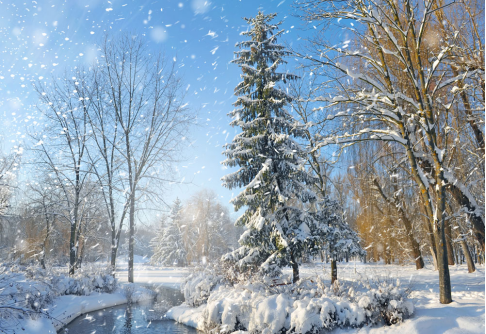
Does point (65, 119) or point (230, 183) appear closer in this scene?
point (230, 183)

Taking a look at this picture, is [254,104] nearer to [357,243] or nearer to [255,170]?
[255,170]

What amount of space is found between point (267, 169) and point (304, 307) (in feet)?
A: 15.9

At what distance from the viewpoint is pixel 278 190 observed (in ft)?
34.7

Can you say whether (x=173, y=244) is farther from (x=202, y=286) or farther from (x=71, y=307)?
(x=202, y=286)

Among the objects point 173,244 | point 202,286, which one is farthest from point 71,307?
point 173,244

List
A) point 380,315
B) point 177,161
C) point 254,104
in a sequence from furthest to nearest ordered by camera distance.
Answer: point 177,161 → point 254,104 → point 380,315

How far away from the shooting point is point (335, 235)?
1130cm

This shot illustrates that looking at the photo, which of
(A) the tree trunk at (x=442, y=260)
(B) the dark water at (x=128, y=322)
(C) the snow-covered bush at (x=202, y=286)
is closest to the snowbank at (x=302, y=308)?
(A) the tree trunk at (x=442, y=260)

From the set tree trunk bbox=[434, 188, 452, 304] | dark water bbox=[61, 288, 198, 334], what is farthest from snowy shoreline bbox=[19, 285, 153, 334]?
tree trunk bbox=[434, 188, 452, 304]

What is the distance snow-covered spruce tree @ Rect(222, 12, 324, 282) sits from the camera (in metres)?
10.4

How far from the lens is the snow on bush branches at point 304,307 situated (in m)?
7.00

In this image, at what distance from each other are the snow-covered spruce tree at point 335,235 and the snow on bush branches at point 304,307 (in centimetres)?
192

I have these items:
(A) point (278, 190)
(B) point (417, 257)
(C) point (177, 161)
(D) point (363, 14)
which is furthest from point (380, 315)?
(C) point (177, 161)

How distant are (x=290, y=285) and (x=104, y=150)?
1472 centimetres
